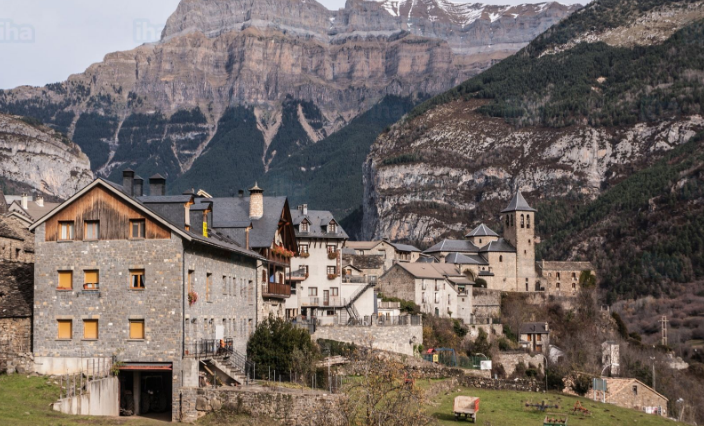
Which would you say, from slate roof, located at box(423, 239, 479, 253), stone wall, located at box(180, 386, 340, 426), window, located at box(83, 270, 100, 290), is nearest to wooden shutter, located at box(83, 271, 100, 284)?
window, located at box(83, 270, 100, 290)

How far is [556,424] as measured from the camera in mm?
45969

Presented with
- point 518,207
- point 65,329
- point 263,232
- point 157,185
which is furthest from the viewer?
point 518,207

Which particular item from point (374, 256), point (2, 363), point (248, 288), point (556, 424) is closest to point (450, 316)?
point (374, 256)

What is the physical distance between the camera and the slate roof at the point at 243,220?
59.8 metres

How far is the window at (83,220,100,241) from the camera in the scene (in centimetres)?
4600

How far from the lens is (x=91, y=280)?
151 feet

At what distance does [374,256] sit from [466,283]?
51.5 feet

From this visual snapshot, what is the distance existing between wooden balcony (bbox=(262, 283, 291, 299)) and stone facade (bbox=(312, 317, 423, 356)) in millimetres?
3580

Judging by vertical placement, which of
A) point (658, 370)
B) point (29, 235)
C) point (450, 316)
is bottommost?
point (658, 370)

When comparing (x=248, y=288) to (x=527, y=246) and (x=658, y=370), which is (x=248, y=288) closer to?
(x=658, y=370)

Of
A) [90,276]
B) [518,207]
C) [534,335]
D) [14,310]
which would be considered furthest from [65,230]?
[518,207]

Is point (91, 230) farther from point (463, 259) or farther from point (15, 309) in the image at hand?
point (463, 259)

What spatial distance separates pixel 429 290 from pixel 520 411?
5330 cm

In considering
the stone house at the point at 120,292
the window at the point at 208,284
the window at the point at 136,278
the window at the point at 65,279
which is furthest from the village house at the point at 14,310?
the window at the point at 208,284
